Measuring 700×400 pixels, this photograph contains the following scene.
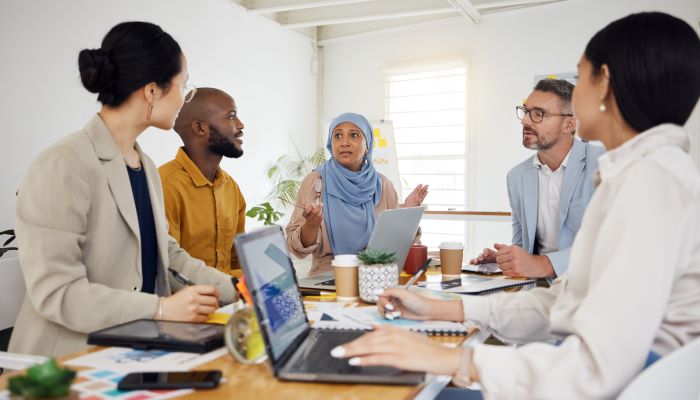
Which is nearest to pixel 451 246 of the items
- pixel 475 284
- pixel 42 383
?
pixel 475 284

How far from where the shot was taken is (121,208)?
1513 mm

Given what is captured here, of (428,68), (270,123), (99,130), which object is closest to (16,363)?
(99,130)

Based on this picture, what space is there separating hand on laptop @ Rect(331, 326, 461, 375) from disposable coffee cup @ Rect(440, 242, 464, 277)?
1032mm

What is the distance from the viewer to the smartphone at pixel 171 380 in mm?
896

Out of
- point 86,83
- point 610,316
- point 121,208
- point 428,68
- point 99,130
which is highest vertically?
point 428,68

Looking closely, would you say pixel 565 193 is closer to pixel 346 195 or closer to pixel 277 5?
pixel 346 195

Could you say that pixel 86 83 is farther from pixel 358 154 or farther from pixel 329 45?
pixel 329 45

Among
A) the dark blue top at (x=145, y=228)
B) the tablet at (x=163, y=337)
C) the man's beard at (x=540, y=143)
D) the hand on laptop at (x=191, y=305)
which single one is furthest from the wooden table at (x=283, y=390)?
the man's beard at (x=540, y=143)

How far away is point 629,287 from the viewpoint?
84 cm

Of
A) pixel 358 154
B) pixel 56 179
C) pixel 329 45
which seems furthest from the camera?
pixel 329 45

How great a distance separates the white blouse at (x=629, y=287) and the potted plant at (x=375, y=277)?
0.62 meters

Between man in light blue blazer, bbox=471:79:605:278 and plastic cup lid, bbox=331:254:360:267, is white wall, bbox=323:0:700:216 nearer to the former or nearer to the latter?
man in light blue blazer, bbox=471:79:605:278

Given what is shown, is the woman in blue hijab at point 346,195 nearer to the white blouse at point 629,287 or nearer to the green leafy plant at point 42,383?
the white blouse at point 629,287

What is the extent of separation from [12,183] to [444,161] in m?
4.27
